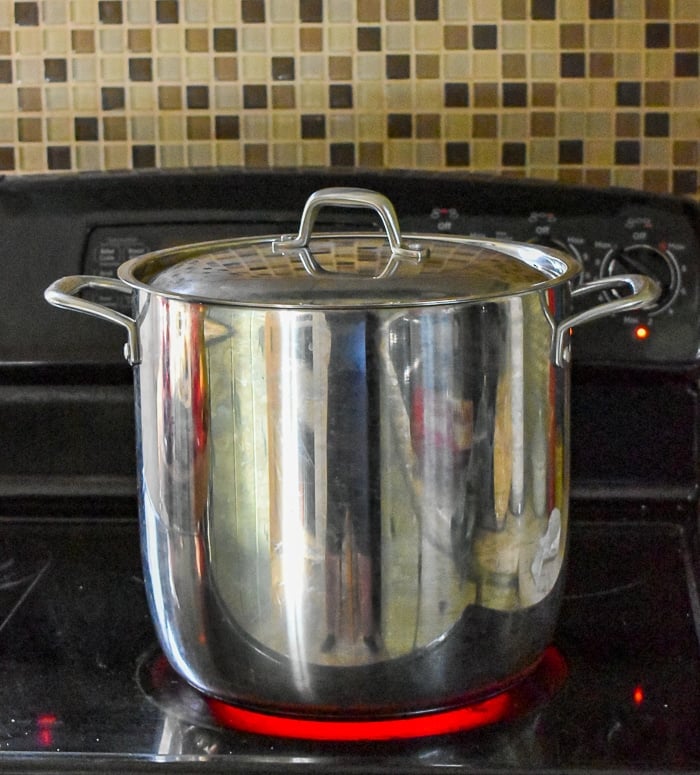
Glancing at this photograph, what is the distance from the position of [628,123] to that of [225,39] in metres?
0.37

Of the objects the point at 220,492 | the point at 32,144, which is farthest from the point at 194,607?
the point at 32,144

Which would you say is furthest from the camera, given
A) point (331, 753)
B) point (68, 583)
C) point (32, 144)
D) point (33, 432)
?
point (32, 144)

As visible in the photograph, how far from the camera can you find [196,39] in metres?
0.98

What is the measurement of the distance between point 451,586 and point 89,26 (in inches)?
26.1

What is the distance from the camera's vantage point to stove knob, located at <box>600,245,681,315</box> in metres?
0.83

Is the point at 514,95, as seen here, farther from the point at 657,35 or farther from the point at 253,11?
the point at 253,11

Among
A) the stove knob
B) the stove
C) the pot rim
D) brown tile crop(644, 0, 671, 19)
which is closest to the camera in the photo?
the pot rim

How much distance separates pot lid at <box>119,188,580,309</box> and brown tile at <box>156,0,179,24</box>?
37 cm

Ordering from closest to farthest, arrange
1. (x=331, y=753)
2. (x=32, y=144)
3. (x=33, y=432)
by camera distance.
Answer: (x=331, y=753)
(x=33, y=432)
(x=32, y=144)

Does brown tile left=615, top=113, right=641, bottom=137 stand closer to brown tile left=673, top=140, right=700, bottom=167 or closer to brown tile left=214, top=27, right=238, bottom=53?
brown tile left=673, top=140, right=700, bottom=167

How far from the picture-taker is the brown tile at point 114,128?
996mm

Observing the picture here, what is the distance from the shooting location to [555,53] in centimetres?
97

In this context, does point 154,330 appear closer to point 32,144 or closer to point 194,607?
point 194,607

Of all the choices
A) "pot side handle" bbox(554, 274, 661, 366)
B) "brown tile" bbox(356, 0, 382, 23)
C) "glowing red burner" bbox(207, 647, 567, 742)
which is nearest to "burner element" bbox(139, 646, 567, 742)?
"glowing red burner" bbox(207, 647, 567, 742)
